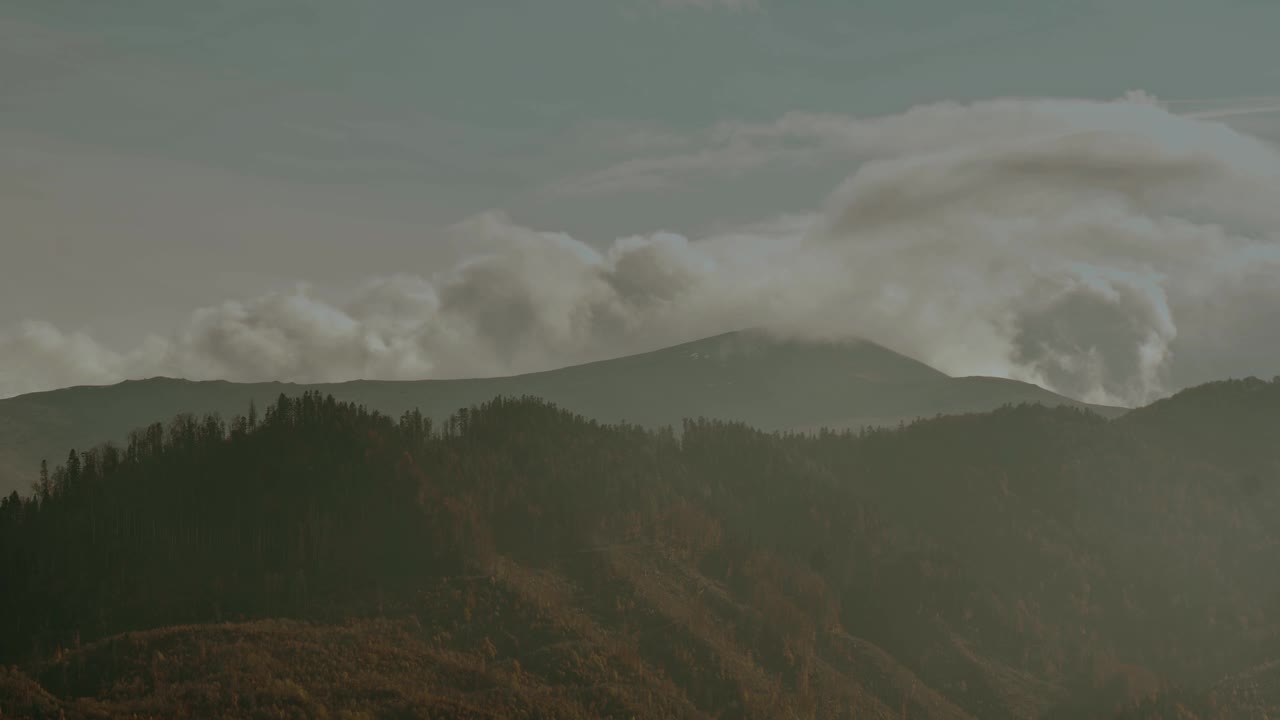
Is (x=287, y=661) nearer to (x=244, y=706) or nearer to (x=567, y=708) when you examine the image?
(x=244, y=706)

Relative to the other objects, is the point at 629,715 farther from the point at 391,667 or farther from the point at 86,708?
the point at 86,708

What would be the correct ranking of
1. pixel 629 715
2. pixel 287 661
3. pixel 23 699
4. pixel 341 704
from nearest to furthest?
pixel 23 699
pixel 341 704
pixel 287 661
pixel 629 715

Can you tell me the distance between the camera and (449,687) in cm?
18875

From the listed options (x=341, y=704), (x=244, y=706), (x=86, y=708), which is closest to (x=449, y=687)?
(x=341, y=704)

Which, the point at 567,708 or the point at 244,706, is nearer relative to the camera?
the point at 244,706

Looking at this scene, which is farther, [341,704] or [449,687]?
[449,687]

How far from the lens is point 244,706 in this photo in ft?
538

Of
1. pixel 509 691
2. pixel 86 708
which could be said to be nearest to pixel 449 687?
pixel 509 691

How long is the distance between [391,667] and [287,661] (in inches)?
661

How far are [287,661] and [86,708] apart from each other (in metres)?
33.0

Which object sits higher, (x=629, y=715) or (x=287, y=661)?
(x=287, y=661)

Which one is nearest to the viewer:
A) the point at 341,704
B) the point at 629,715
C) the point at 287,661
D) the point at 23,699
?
the point at 23,699

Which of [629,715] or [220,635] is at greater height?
[220,635]

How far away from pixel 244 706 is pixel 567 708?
174ft
